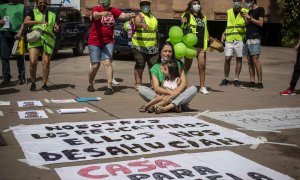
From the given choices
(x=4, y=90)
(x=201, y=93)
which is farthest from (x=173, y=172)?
(x=4, y=90)

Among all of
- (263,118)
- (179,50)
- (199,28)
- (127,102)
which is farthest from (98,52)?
(263,118)

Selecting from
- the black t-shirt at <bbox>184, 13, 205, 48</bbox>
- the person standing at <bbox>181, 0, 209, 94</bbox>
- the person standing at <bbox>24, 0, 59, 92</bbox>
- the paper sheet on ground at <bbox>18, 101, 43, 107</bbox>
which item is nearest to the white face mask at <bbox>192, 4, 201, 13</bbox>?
the person standing at <bbox>181, 0, 209, 94</bbox>

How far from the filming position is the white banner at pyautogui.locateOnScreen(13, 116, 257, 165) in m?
4.65

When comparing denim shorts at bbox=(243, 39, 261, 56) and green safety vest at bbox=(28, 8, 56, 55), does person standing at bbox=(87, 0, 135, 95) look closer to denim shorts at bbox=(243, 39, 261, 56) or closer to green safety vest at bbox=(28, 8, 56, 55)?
green safety vest at bbox=(28, 8, 56, 55)

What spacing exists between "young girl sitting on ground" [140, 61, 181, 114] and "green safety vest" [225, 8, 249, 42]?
3.54 metres

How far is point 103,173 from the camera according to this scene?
4.04m

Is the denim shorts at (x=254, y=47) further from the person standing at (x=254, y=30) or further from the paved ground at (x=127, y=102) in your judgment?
the paved ground at (x=127, y=102)

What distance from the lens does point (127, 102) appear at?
7809 mm

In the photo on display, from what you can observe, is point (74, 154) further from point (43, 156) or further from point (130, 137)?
point (130, 137)

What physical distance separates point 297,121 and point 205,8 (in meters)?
22.9

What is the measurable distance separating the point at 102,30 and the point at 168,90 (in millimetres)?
2392

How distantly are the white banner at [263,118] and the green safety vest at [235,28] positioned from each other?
9.71 ft

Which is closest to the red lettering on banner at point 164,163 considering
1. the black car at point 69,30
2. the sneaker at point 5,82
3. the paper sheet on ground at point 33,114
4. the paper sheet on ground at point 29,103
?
the paper sheet on ground at point 33,114

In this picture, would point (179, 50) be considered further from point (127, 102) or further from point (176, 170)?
point (176, 170)
